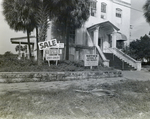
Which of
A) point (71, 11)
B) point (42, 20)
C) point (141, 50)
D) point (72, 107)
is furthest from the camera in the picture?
point (141, 50)

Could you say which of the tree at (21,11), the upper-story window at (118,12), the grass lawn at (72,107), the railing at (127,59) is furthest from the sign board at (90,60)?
the upper-story window at (118,12)

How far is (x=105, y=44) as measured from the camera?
16.9m

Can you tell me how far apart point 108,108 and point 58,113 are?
1.35 metres

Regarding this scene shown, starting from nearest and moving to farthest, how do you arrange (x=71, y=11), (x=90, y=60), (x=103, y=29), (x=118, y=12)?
(x=90, y=60), (x=71, y=11), (x=103, y=29), (x=118, y=12)

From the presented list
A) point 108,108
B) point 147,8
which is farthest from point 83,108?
point 147,8

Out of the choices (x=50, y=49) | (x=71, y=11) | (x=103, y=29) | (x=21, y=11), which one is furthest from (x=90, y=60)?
(x=103, y=29)

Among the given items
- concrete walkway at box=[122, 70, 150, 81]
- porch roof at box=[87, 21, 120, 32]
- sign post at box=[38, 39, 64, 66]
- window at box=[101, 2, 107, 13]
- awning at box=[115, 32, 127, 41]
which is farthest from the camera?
awning at box=[115, 32, 127, 41]

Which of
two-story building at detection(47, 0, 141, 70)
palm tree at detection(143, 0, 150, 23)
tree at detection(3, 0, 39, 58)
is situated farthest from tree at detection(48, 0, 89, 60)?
palm tree at detection(143, 0, 150, 23)

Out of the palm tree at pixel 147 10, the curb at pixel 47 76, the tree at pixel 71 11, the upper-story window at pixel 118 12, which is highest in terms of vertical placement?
the upper-story window at pixel 118 12

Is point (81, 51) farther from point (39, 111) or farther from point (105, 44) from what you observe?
point (39, 111)

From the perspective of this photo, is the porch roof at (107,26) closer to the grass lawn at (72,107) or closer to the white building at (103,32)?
the white building at (103,32)

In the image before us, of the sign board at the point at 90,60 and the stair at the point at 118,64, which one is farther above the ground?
the sign board at the point at 90,60

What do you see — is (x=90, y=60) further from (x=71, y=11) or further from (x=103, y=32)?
(x=103, y=32)

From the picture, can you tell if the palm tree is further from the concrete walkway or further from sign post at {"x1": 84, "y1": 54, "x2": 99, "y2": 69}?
sign post at {"x1": 84, "y1": 54, "x2": 99, "y2": 69}
